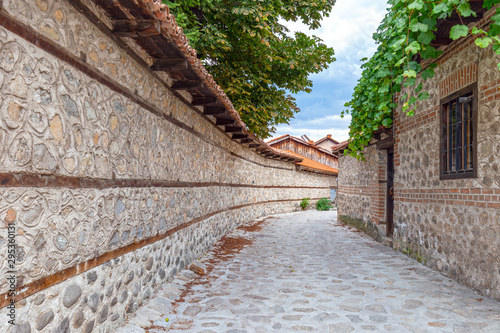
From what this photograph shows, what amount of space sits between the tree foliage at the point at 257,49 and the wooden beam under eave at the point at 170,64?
8.95 ft

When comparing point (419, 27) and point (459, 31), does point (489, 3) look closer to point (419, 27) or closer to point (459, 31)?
point (459, 31)

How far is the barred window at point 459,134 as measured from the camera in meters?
4.99

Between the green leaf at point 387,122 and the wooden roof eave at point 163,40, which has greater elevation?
the green leaf at point 387,122

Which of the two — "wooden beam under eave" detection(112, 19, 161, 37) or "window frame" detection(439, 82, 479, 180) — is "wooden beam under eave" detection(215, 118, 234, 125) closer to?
"window frame" detection(439, 82, 479, 180)

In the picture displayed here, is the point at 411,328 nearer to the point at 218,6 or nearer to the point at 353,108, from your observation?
the point at 353,108

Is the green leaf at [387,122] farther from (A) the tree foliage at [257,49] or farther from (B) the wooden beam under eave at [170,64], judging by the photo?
(B) the wooden beam under eave at [170,64]

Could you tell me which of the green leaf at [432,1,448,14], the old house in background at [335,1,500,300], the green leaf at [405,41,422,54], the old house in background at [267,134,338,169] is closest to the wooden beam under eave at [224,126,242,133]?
the old house in background at [335,1,500,300]

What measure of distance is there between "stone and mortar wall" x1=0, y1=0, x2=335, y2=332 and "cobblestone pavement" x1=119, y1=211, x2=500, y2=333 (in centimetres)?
53

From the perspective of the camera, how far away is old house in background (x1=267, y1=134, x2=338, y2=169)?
29.5 m

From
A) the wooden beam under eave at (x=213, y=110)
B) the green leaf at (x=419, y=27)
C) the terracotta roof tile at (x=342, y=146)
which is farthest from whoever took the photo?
the terracotta roof tile at (x=342, y=146)

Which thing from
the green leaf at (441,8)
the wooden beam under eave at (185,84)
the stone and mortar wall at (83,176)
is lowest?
the stone and mortar wall at (83,176)

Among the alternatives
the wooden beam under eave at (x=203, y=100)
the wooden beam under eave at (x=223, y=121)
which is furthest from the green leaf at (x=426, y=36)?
the wooden beam under eave at (x=223, y=121)

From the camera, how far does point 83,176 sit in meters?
2.93

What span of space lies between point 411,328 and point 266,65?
24.3 feet
